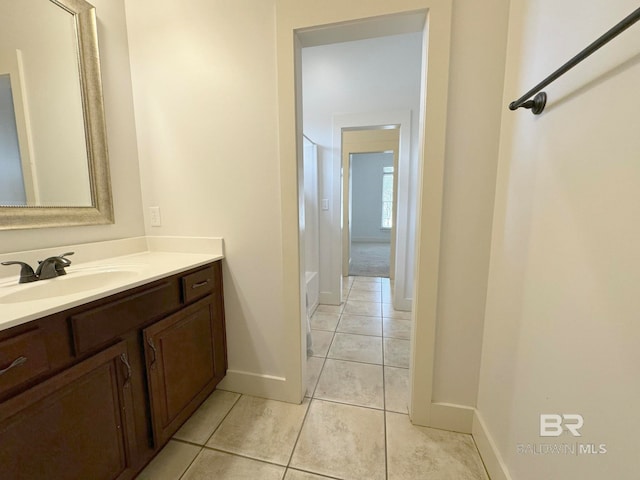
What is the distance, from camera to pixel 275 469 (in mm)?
1140

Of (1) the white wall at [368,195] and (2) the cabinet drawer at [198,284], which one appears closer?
(2) the cabinet drawer at [198,284]

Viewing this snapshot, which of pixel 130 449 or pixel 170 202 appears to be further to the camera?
pixel 170 202

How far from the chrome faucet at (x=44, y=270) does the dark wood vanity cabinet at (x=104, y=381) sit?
0.43 meters

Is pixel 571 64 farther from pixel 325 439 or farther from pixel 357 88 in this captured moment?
pixel 357 88

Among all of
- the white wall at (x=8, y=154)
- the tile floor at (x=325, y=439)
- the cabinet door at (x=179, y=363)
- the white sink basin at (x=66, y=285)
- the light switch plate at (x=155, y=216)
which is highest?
the white wall at (x=8, y=154)

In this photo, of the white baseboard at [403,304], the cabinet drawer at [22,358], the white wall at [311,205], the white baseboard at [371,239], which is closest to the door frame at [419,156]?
the cabinet drawer at [22,358]

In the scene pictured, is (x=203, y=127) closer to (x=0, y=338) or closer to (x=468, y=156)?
(x=0, y=338)

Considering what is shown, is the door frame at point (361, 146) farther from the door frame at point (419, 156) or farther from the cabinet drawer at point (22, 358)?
the cabinet drawer at point (22, 358)

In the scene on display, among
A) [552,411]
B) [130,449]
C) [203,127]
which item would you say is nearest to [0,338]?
[130,449]

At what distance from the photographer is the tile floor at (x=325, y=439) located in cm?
113

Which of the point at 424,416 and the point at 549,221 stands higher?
the point at 549,221

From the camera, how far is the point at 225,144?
1.43m

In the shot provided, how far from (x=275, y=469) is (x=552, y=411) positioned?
1105mm

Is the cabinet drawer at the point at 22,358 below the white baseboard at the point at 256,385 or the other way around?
the other way around
